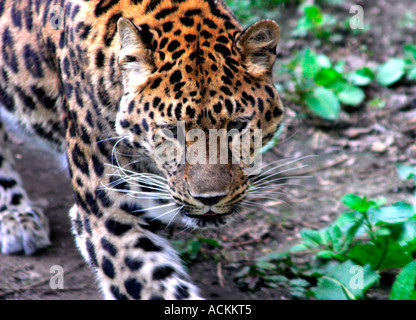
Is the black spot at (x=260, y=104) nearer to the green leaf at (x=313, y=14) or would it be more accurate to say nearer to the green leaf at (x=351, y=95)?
the green leaf at (x=351, y=95)

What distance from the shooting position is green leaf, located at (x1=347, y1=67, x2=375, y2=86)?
8.59 metres

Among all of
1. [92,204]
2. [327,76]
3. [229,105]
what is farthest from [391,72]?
[92,204]

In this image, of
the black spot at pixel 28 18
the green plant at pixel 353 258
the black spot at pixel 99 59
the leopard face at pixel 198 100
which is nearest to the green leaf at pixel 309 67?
the green plant at pixel 353 258

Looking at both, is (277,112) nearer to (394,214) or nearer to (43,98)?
(394,214)

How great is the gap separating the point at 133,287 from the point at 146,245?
13.9 inches

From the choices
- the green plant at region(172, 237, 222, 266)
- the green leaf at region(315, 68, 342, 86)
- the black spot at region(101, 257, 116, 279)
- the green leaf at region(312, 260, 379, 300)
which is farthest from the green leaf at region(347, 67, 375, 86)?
the black spot at region(101, 257, 116, 279)

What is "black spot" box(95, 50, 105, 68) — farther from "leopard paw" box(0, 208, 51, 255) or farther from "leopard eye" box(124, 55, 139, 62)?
"leopard paw" box(0, 208, 51, 255)

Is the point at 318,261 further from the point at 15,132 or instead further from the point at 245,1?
the point at 245,1

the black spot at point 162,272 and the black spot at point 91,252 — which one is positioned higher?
the black spot at point 91,252

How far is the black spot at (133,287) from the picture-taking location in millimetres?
4730

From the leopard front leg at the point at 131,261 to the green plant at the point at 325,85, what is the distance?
3.89 metres

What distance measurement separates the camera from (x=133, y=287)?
476 cm

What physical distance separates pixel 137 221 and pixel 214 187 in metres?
0.92

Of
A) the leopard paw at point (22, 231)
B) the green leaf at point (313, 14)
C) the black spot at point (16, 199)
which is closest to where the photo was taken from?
the leopard paw at point (22, 231)
